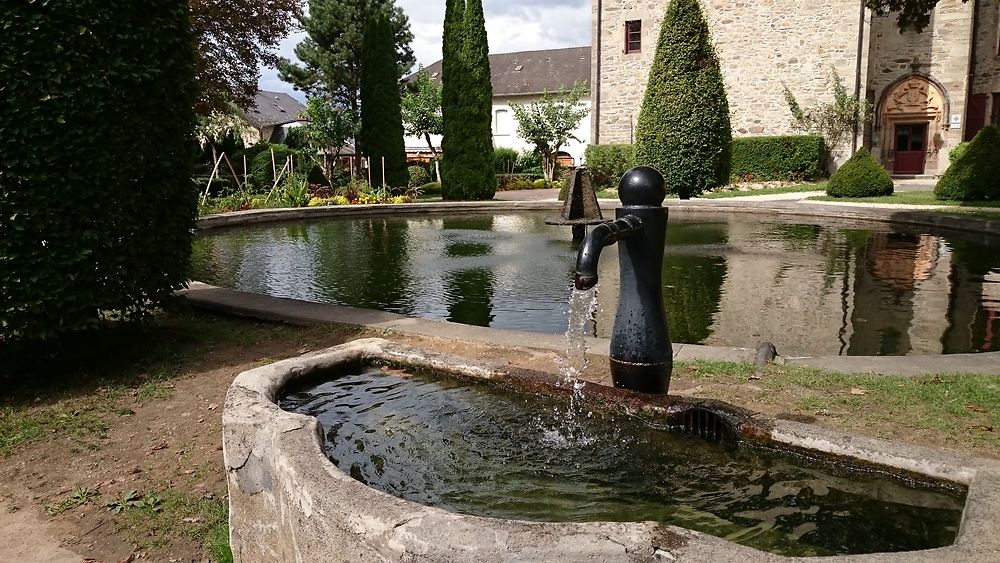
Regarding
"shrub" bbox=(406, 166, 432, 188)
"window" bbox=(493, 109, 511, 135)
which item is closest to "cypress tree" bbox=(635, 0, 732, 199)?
"shrub" bbox=(406, 166, 432, 188)

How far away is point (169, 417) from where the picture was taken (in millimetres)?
3639

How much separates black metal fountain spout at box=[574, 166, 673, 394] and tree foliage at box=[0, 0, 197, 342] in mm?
3150

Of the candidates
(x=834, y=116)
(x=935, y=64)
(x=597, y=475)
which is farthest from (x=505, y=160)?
(x=597, y=475)

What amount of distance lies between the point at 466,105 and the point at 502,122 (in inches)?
718

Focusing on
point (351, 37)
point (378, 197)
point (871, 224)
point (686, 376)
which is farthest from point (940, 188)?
point (351, 37)

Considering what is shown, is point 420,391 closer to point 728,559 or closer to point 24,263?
point 728,559

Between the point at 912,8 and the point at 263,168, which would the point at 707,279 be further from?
the point at 263,168

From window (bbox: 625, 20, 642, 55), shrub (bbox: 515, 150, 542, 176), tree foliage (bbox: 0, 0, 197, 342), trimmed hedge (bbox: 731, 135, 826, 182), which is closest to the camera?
tree foliage (bbox: 0, 0, 197, 342)

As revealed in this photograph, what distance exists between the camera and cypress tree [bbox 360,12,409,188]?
22.9m

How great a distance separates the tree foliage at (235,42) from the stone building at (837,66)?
14135 millimetres

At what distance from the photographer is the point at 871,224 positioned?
43.8 ft

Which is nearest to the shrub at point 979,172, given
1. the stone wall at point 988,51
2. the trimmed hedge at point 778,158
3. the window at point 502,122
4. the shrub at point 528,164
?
the trimmed hedge at point 778,158

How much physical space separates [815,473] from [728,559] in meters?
0.99

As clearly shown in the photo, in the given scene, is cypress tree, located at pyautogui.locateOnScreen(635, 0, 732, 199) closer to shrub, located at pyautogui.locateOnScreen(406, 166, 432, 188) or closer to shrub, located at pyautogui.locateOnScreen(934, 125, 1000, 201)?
shrub, located at pyautogui.locateOnScreen(934, 125, 1000, 201)
